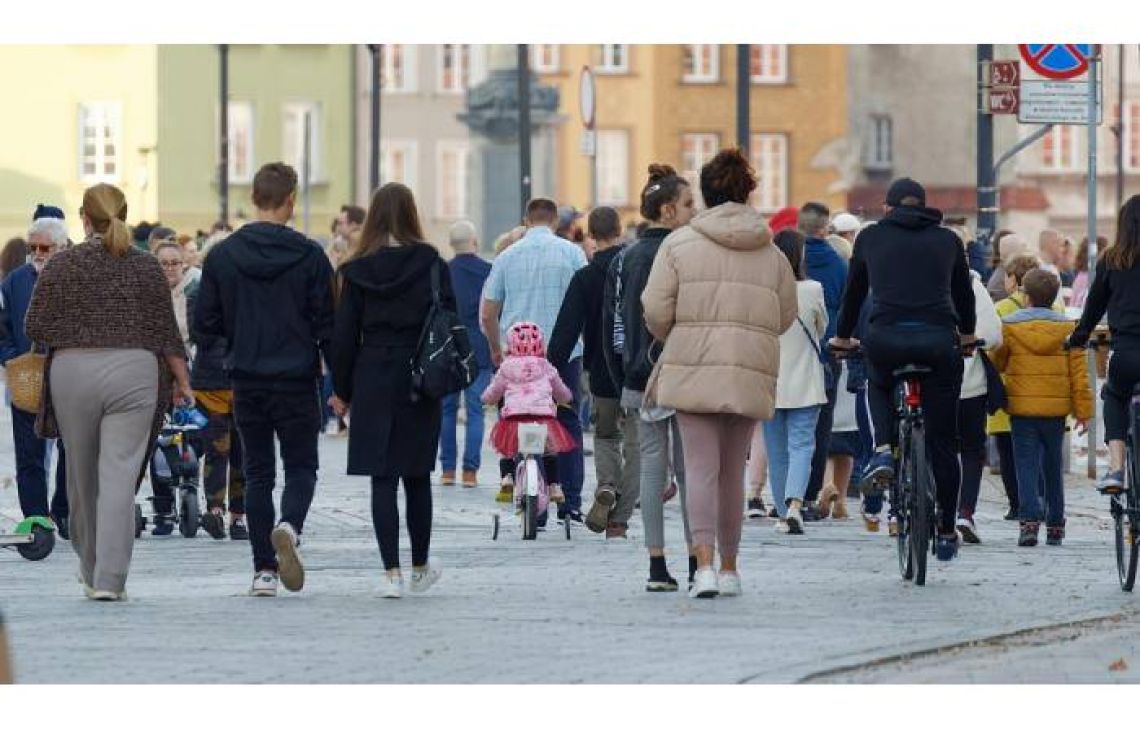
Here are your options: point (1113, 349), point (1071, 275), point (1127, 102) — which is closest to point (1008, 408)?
point (1113, 349)

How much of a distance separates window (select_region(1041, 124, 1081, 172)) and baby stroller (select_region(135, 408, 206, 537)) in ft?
219

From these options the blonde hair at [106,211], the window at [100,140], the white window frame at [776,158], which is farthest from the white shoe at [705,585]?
the white window frame at [776,158]

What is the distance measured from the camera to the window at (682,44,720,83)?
273 feet

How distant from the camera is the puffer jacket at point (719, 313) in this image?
45.9 ft

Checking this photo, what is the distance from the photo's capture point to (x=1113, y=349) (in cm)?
1480

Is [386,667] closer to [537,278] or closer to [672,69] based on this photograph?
[537,278]

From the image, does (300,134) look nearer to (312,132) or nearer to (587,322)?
(312,132)

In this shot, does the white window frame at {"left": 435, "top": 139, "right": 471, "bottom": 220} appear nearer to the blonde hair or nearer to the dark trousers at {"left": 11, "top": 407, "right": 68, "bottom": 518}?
the dark trousers at {"left": 11, "top": 407, "right": 68, "bottom": 518}

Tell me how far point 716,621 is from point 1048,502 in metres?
5.05

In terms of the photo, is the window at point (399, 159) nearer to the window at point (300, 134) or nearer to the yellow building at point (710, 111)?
the window at point (300, 134)

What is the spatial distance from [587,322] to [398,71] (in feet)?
217

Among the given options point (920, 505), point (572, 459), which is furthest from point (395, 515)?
point (572, 459)

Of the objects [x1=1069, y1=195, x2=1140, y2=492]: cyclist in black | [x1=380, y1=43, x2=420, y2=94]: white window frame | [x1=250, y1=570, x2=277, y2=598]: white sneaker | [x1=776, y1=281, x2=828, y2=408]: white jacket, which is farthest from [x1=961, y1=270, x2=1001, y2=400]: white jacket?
[x1=380, y1=43, x2=420, y2=94]: white window frame
